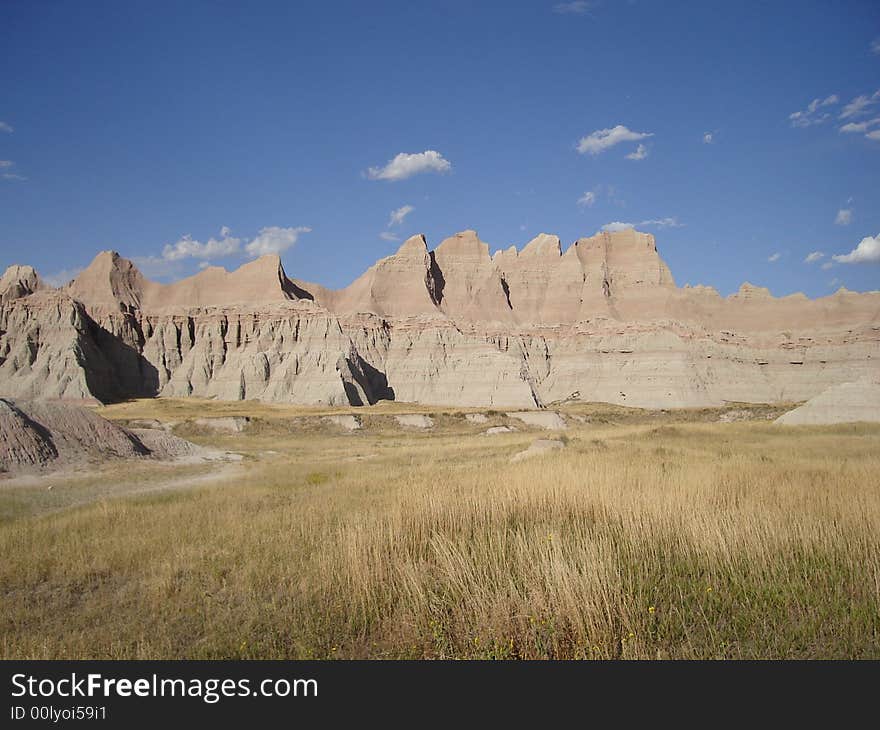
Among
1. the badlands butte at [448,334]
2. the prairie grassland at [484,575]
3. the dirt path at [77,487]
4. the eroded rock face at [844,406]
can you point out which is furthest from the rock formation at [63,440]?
the badlands butte at [448,334]

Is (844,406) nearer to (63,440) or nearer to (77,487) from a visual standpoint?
(77,487)

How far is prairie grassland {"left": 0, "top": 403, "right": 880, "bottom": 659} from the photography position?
4.18 metres

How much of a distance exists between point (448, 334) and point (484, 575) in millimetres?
88760

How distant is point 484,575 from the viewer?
5102 mm

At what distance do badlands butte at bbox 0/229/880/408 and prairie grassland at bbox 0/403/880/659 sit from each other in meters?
68.3

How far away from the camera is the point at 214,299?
111 m

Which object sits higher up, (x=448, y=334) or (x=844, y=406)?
(x=448, y=334)

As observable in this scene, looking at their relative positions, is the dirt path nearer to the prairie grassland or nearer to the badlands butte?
the prairie grassland

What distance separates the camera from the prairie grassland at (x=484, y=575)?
13.7ft

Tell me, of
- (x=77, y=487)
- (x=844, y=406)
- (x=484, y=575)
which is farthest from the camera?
(x=844, y=406)

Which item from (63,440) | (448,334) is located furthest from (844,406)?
(448,334)

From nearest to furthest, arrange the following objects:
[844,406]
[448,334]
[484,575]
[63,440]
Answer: [484,575]
[63,440]
[844,406]
[448,334]

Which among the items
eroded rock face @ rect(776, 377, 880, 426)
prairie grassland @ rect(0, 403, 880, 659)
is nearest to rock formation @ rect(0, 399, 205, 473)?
prairie grassland @ rect(0, 403, 880, 659)
